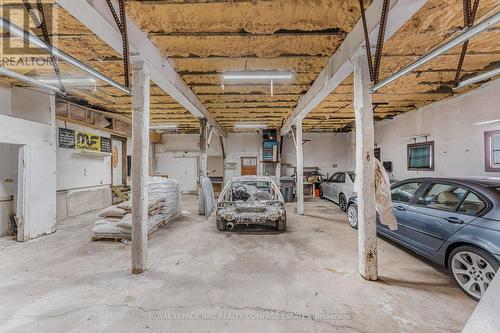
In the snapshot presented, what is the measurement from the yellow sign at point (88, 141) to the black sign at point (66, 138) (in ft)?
0.48

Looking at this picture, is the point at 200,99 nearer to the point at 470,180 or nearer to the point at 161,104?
the point at 161,104

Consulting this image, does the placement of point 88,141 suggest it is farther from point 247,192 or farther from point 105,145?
point 247,192

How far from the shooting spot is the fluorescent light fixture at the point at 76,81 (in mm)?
4094

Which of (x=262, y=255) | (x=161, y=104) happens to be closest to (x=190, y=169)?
(x=161, y=104)

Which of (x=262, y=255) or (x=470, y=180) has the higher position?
(x=470, y=180)

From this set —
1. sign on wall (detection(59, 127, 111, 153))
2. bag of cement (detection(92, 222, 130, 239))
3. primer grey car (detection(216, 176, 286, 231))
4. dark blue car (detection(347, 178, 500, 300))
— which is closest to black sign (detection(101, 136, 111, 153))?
sign on wall (detection(59, 127, 111, 153))

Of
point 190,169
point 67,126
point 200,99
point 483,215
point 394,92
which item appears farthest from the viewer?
point 190,169

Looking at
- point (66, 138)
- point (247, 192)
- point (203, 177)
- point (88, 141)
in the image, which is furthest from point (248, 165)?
point (66, 138)

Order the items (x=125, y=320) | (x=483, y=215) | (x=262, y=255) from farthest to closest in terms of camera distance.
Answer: (x=262, y=255), (x=483, y=215), (x=125, y=320)

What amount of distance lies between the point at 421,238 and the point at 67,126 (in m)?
8.13

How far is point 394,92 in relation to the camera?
5.02 m

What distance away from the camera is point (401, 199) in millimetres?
3562

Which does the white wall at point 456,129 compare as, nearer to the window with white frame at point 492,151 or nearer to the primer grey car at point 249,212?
the window with white frame at point 492,151

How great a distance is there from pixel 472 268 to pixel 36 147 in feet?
23.3
